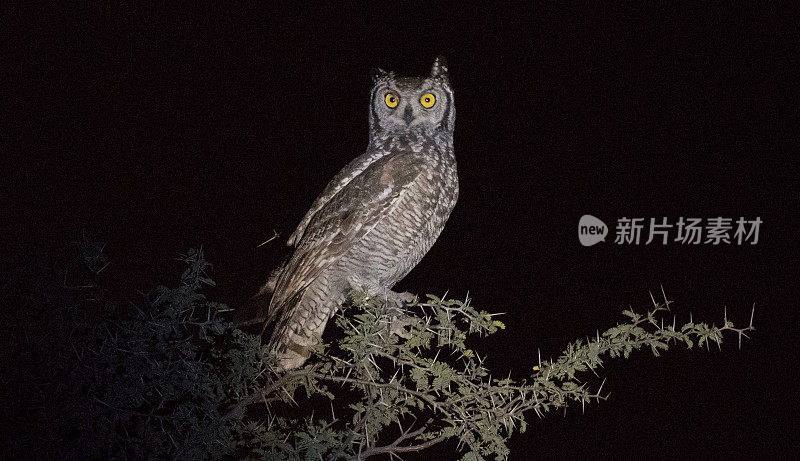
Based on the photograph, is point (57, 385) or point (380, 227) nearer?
point (57, 385)

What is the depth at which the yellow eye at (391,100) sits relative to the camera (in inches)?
93.9

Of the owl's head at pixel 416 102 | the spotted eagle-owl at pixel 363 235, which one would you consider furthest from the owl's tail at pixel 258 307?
the owl's head at pixel 416 102

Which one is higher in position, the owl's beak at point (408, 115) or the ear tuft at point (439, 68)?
the ear tuft at point (439, 68)

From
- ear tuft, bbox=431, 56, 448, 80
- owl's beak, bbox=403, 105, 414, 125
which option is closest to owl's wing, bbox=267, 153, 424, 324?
owl's beak, bbox=403, 105, 414, 125

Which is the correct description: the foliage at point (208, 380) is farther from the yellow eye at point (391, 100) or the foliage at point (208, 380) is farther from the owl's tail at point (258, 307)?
the yellow eye at point (391, 100)

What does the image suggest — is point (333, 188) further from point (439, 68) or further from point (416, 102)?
point (439, 68)

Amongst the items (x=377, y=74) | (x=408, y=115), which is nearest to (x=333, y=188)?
(x=408, y=115)

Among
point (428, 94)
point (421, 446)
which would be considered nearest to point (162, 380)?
point (421, 446)

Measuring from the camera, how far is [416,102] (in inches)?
92.7

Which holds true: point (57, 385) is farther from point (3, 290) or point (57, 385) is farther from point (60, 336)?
point (3, 290)

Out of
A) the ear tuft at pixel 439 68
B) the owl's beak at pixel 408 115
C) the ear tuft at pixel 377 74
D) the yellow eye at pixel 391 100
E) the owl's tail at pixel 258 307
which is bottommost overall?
the owl's tail at pixel 258 307

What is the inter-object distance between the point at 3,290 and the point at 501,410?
1.11 meters

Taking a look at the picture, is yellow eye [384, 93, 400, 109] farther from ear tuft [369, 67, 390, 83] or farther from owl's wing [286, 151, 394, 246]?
owl's wing [286, 151, 394, 246]

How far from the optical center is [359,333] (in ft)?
4.88
